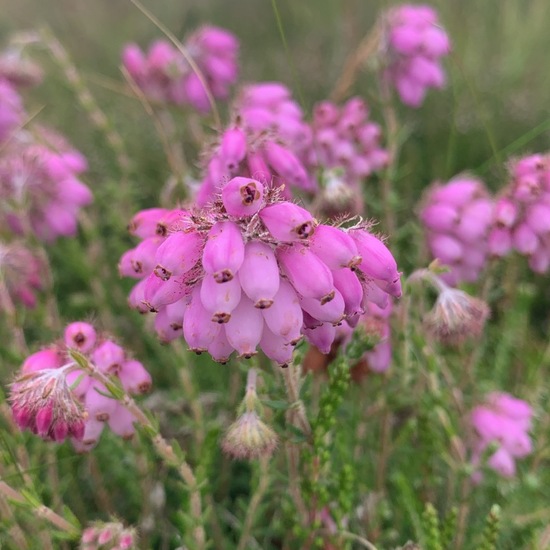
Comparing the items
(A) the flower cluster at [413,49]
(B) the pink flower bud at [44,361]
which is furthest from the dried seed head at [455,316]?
(A) the flower cluster at [413,49]

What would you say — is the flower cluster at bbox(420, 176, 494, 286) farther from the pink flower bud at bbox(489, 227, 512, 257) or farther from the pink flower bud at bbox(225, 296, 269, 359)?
the pink flower bud at bbox(225, 296, 269, 359)

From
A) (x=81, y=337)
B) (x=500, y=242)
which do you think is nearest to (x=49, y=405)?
(x=81, y=337)

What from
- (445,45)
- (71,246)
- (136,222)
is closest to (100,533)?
(136,222)

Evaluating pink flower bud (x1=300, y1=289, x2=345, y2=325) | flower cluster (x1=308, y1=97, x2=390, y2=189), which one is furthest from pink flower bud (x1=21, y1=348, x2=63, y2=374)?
flower cluster (x1=308, y1=97, x2=390, y2=189)

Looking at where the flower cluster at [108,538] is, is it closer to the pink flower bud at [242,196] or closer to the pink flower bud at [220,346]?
the pink flower bud at [220,346]

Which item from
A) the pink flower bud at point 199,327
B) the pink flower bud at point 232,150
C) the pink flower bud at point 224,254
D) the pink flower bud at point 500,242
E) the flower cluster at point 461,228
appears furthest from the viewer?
the flower cluster at point 461,228
